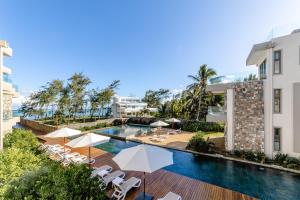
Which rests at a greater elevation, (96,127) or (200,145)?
(200,145)

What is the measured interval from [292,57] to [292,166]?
24.0 ft

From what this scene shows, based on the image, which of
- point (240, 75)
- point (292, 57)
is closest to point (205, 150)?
point (240, 75)

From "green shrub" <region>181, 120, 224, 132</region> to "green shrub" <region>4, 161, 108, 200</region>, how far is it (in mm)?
21517

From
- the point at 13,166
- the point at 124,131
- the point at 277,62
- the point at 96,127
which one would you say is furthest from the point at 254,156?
the point at 96,127

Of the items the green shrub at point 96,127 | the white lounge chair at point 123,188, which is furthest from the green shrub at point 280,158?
the green shrub at point 96,127

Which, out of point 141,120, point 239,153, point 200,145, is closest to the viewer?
point 239,153

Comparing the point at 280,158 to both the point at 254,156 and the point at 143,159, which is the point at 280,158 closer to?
the point at 254,156

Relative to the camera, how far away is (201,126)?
24938mm

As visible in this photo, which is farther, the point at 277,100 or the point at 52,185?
the point at 277,100

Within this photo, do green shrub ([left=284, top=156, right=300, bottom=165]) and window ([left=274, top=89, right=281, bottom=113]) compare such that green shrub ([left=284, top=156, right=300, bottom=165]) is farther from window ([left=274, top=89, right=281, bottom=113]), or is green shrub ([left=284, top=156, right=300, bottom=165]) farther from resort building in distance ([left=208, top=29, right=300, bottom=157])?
window ([left=274, top=89, right=281, bottom=113])

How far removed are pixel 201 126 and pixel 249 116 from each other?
460 inches

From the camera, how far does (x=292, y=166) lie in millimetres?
10930

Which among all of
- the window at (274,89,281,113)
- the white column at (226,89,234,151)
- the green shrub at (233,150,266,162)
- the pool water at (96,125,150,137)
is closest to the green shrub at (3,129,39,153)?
the pool water at (96,125,150,137)

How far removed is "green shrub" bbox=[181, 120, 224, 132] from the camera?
933 inches
